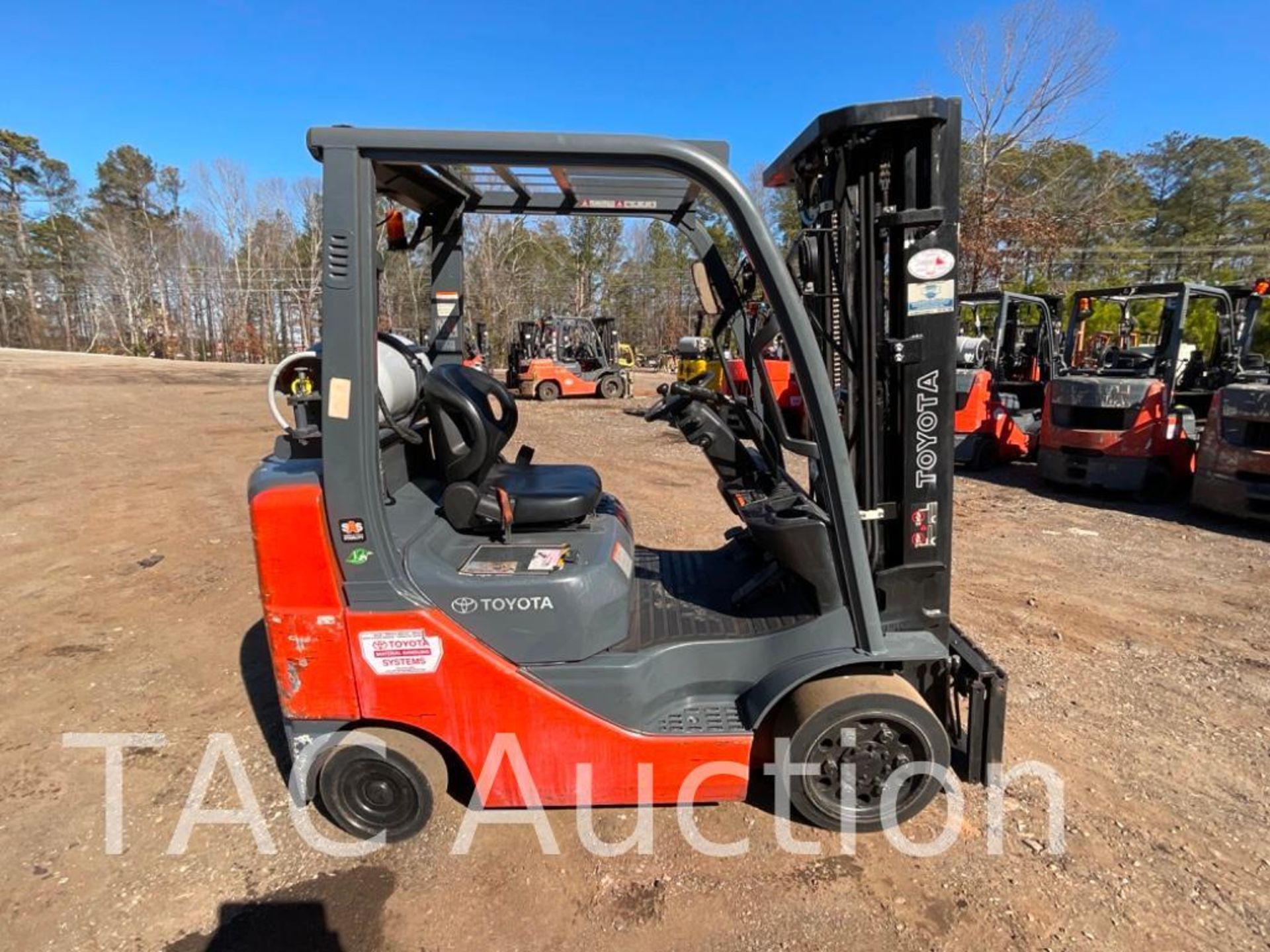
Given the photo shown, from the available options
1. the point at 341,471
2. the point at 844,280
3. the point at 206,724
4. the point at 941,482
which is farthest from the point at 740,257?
the point at 206,724

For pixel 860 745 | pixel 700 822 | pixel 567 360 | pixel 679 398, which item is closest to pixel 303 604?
pixel 679 398

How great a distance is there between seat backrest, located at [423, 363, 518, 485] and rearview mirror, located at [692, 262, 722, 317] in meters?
1.08

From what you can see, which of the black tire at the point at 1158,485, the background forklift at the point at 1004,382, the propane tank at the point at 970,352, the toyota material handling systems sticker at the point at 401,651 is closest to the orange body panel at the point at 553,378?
the background forklift at the point at 1004,382

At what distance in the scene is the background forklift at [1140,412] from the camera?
8516 millimetres

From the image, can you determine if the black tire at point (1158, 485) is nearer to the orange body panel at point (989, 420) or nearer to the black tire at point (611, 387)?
the orange body panel at point (989, 420)

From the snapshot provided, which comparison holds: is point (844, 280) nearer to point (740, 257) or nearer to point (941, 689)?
point (740, 257)

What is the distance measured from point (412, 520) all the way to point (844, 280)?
2.00 m

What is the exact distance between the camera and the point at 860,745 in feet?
9.43

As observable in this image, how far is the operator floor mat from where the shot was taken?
3.04 meters

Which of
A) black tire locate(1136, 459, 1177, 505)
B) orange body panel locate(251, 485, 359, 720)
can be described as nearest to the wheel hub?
orange body panel locate(251, 485, 359, 720)

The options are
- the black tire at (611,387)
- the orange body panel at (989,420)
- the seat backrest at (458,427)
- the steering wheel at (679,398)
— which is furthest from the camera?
the black tire at (611,387)

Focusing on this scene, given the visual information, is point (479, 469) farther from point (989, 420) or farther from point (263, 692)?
point (989, 420)

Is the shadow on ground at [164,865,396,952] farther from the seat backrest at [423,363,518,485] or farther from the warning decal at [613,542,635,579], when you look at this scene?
the seat backrest at [423,363,518,485]

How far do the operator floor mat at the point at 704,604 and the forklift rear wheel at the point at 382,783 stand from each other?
2.97 feet
